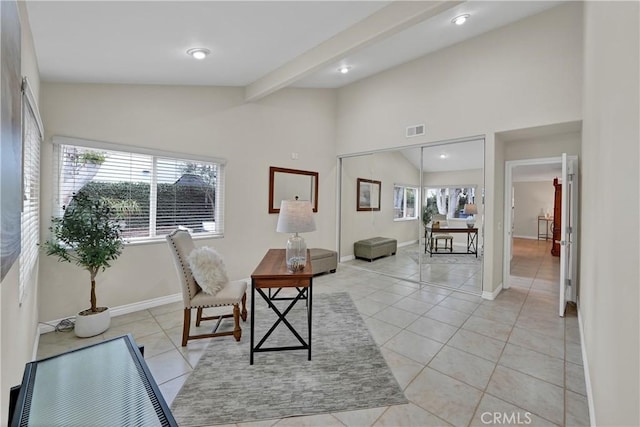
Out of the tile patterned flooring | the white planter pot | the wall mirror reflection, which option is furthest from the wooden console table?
the white planter pot

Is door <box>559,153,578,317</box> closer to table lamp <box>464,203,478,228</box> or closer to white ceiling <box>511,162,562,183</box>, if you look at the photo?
white ceiling <box>511,162,562,183</box>

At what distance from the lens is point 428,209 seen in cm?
479

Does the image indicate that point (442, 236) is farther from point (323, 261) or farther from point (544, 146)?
point (323, 261)

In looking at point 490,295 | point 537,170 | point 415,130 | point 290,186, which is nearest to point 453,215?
point 490,295

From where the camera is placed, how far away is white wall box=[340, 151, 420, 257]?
5105 millimetres

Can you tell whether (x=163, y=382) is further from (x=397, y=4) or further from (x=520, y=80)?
(x=520, y=80)

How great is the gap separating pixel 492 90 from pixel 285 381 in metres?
4.39

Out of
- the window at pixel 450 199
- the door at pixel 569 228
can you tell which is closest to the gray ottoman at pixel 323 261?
the window at pixel 450 199

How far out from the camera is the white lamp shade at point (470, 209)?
425cm

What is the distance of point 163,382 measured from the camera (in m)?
2.09

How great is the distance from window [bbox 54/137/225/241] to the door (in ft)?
15.1

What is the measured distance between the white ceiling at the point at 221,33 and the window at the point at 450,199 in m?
2.26

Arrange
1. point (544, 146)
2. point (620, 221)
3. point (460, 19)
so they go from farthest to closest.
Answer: point (544, 146) → point (460, 19) → point (620, 221)

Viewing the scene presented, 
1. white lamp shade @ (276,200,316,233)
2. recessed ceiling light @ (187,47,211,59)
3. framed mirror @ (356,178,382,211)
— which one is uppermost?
recessed ceiling light @ (187,47,211,59)
